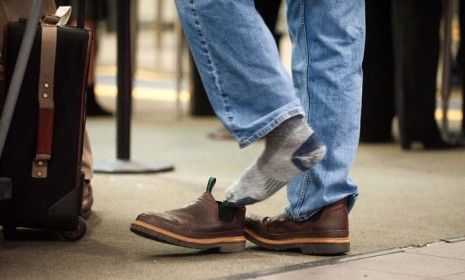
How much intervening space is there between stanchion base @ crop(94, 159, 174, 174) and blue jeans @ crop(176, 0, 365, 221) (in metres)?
1.42

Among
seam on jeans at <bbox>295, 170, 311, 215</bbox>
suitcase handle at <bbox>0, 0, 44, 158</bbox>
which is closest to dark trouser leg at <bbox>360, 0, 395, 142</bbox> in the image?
seam on jeans at <bbox>295, 170, 311, 215</bbox>

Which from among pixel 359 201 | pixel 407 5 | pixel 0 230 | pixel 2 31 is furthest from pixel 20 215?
pixel 407 5

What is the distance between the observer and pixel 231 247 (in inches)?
86.8

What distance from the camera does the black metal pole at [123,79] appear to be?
3.69 m

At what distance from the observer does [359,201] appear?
9.93ft

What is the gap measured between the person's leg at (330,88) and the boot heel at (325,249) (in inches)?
2.4

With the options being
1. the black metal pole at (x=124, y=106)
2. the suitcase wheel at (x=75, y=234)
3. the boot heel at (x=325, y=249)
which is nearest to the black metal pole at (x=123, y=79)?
the black metal pole at (x=124, y=106)

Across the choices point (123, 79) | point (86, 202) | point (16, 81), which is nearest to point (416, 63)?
point (123, 79)

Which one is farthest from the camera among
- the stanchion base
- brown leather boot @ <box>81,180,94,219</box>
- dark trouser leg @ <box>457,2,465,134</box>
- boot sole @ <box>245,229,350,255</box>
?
dark trouser leg @ <box>457,2,465,134</box>

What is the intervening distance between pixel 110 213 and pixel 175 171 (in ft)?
3.30

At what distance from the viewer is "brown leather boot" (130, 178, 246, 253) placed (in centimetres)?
211

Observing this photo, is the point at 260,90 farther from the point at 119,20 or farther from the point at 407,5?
the point at 407,5

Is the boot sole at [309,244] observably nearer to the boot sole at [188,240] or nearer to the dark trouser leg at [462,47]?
the boot sole at [188,240]

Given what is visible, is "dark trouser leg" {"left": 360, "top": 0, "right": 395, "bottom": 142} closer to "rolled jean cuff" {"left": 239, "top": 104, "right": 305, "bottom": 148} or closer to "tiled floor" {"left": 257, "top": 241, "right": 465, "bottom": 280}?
"tiled floor" {"left": 257, "top": 241, "right": 465, "bottom": 280}
